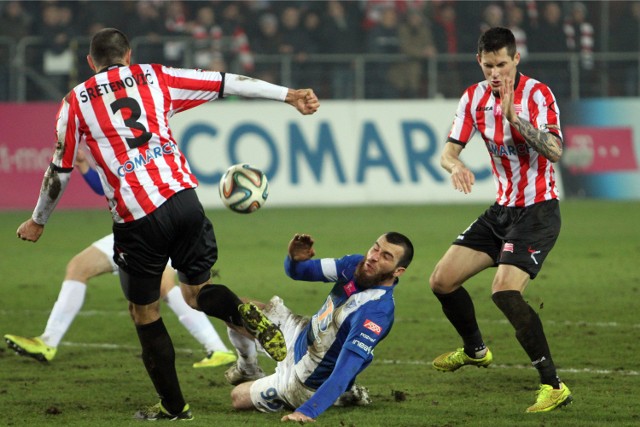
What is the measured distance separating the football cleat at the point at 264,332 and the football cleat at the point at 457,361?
1961 millimetres

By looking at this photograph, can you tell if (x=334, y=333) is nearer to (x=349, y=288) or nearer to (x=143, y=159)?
(x=349, y=288)

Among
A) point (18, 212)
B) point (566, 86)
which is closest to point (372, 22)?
point (566, 86)

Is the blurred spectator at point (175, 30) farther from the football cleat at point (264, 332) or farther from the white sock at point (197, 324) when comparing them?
the football cleat at point (264, 332)

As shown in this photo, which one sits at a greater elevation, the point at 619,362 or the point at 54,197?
the point at 54,197

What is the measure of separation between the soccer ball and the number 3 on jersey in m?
0.90

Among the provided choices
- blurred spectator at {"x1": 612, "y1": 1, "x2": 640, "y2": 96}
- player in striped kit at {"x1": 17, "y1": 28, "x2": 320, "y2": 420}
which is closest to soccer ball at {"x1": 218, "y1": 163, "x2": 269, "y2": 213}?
player in striped kit at {"x1": 17, "y1": 28, "x2": 320, "y2": 420}

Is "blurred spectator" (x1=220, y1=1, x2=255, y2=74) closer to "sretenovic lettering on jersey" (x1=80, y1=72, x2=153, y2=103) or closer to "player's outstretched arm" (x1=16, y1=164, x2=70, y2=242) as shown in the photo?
"player's outstretched arm" (x1=16, y1=164, x2=70, y2=242)

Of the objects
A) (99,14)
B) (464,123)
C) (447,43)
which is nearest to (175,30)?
(99,14)

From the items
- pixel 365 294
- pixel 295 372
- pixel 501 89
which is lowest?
pixel 295 372

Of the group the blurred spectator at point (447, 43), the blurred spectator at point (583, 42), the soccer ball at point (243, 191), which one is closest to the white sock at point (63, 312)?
the soccer ball at point (243, 191)

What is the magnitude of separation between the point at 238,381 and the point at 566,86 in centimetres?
1538

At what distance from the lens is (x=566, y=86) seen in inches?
838

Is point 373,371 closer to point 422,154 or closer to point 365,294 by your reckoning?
point 365,294

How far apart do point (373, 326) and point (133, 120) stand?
1.69m
